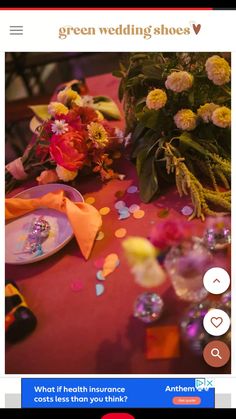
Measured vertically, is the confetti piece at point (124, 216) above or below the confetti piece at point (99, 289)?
above

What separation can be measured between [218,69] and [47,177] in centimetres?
31

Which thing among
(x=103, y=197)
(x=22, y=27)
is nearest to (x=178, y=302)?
(x=103, y=197)

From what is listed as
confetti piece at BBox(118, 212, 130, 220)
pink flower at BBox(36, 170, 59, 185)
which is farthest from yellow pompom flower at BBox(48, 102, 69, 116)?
confetti piece at BBox(118, 212, 130, 220)

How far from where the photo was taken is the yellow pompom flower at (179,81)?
533 mm

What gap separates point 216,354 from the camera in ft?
1.61

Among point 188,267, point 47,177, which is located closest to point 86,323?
point 188,267

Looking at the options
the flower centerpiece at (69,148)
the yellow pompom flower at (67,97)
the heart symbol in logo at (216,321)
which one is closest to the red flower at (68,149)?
the flower centerpiece at (69,148)

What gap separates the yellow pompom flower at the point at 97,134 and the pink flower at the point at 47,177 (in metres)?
0.09

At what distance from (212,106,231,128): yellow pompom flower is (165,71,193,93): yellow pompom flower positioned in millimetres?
59

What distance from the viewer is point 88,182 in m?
0.64

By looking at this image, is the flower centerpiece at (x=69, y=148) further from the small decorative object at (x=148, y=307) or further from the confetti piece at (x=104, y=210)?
the small decorative object at (x=148, y=307)

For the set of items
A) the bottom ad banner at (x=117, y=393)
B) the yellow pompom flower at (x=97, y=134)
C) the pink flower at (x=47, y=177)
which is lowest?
the bottom ad banner at (x=117, y=393)

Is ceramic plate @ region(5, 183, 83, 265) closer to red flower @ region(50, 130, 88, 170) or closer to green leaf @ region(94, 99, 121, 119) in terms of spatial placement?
red flower @ region(50, 130, 88, 170)

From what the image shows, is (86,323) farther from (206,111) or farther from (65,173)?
(206,111)
